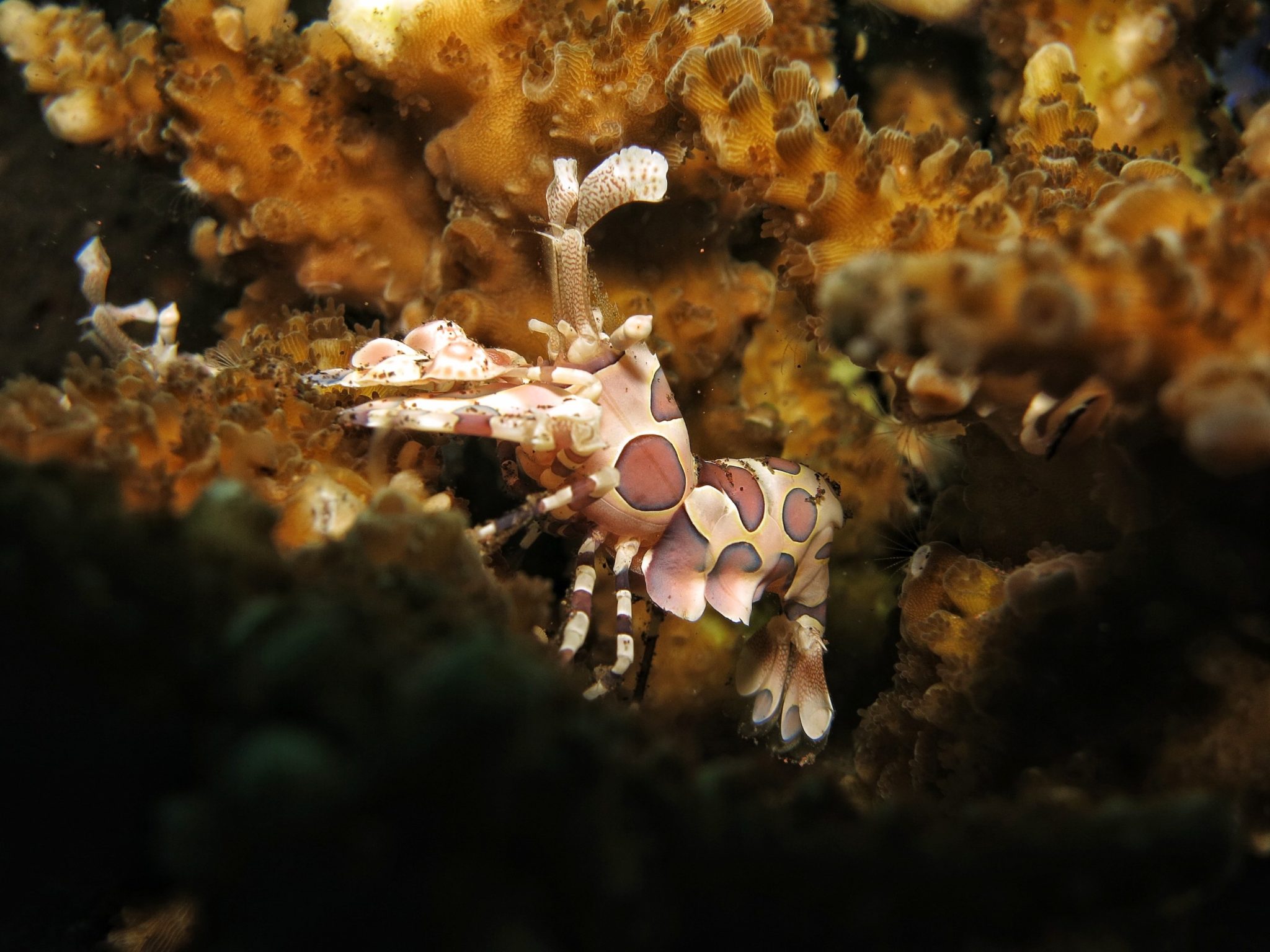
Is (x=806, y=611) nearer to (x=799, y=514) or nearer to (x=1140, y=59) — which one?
(x=799, y=514)

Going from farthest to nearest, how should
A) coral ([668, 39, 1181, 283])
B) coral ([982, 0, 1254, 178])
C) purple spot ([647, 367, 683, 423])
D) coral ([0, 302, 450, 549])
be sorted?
1. coral ([982, 0, 1254, 178])
2. purple spot ([647, 367, 683, 423])
3. coral ([668, 39, 1181, 283])
4. coral ([0, 302, 450, 549])

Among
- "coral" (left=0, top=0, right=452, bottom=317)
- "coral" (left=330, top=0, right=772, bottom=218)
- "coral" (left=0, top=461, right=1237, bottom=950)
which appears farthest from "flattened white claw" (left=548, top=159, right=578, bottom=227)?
"coral" (left=0, top=461, right=1237, bottom=950)

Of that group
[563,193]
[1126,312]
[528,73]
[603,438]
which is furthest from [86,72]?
[1126,312]

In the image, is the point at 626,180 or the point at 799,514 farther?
the point at 799,514

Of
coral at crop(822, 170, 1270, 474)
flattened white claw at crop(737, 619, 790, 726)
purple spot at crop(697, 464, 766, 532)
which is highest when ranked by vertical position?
coral at crop(822, 170, 1270, 474)

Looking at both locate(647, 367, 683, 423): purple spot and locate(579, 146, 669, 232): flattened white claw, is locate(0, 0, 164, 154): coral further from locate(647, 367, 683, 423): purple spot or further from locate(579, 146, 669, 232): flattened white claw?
locate(647, 367, 683, 423): purple spot

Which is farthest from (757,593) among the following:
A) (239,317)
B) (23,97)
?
(23,97)

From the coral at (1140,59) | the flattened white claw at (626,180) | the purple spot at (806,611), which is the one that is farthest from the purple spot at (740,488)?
the coral at (1140,59)
